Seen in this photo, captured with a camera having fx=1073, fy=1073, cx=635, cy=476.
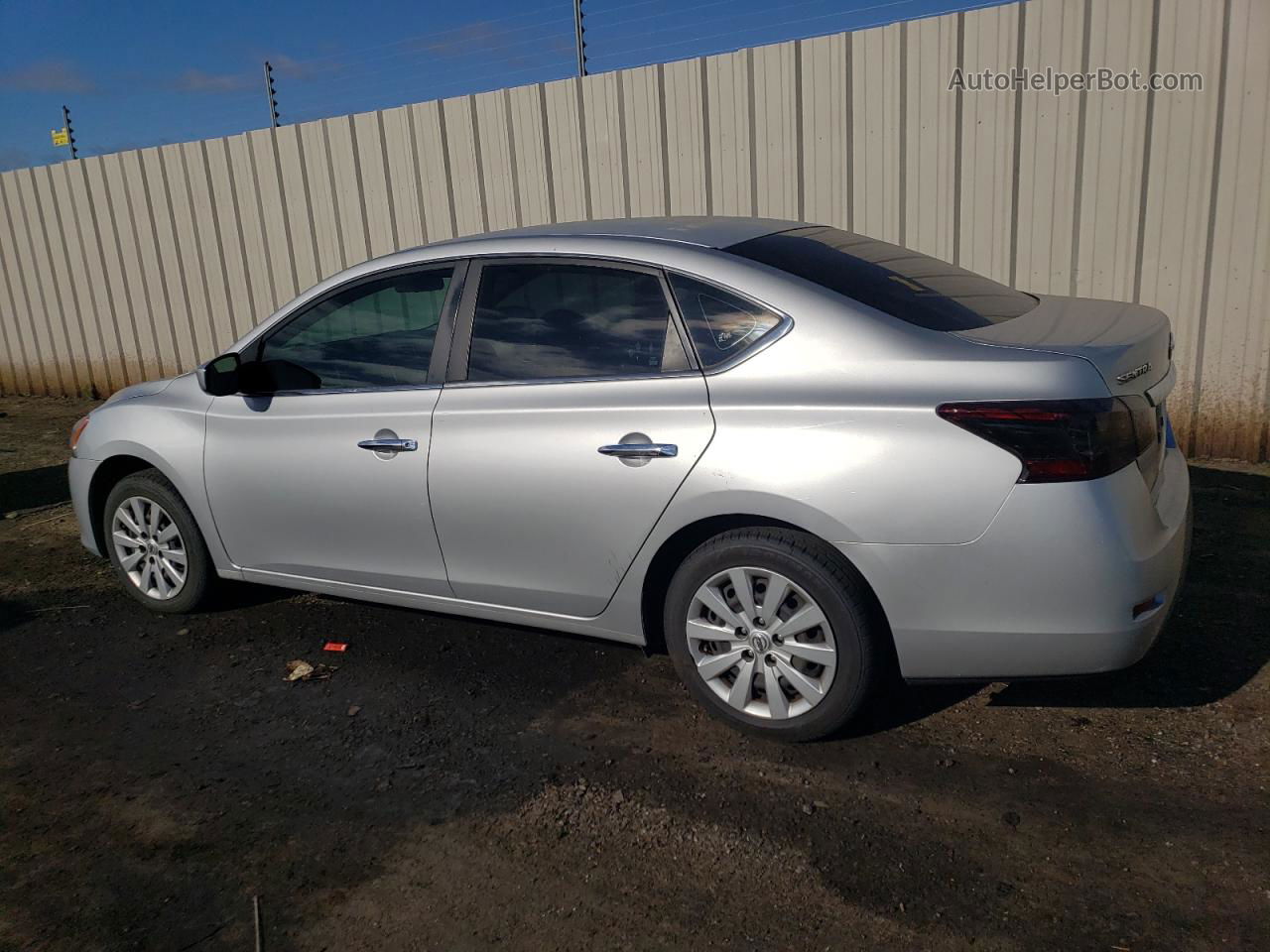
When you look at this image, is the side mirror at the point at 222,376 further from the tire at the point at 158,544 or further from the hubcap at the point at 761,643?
the hubcap at the point at 761,643

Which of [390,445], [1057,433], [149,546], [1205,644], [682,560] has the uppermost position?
[1057,433]

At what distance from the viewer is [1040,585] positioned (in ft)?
9.94

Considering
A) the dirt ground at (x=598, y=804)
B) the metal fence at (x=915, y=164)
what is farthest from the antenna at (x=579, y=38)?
the dirt ground at (x=598, y=804)

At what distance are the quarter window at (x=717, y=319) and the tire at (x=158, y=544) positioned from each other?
8.52ft

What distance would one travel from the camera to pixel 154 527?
494 centimetres

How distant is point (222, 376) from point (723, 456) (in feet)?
7.73

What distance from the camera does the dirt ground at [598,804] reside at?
8.90ft

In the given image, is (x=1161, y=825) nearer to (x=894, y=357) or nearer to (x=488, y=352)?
(x=894, y=357)

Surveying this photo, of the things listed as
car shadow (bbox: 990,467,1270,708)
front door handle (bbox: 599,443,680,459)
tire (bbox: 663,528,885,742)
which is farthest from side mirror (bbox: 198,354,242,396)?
car shadow (bbox: 990,467,1270,708)

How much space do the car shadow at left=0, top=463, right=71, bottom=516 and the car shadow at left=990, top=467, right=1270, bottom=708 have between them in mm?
6190

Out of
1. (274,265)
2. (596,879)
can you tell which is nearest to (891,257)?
(596,879)

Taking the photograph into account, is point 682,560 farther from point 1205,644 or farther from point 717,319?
point 1205,644

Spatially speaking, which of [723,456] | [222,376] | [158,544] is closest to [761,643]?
[723,456]

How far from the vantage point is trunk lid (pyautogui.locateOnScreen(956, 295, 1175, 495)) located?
123 inches
